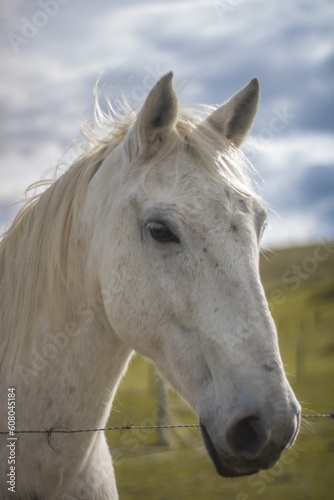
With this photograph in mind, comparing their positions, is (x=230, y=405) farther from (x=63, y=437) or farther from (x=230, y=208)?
(x=63, y=437)

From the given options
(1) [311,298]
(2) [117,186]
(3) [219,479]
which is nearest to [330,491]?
(3) [219,479]

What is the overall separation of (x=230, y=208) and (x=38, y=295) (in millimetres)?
1343

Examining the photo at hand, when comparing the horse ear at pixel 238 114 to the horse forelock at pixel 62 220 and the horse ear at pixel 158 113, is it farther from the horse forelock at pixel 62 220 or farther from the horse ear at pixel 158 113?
the horse ear at pixel 158 113

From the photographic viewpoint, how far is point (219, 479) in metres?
2.44

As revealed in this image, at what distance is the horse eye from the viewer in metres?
2.26

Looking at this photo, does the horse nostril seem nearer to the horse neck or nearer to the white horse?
the white horse

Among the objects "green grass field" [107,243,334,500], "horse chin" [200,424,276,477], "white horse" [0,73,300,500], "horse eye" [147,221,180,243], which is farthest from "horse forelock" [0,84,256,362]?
"horse chin" [200,424,276,477]

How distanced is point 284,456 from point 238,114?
360 centimetres

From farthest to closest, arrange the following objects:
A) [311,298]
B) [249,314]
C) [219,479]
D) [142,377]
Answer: [311,298], [142,377], [219,479], [249,314]

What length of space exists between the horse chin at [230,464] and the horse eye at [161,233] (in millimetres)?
902

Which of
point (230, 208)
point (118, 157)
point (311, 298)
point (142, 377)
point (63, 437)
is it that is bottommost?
point (142, 377)

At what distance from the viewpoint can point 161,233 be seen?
2.28 m

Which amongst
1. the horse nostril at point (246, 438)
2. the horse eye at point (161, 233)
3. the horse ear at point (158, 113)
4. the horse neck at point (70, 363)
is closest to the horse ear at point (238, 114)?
the horse ear at point (158, 113)

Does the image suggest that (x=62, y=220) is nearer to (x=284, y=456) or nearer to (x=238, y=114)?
(x=238, y=114)
